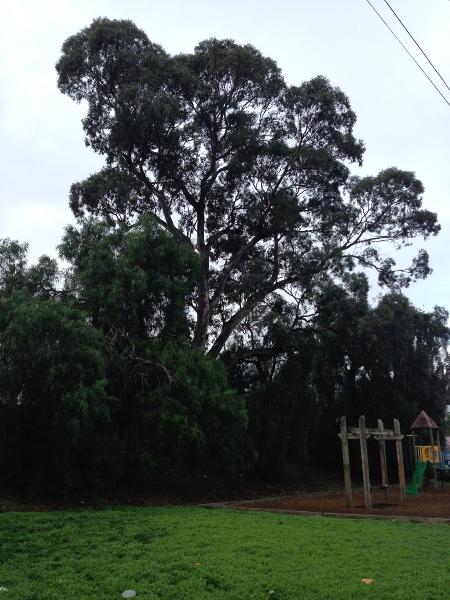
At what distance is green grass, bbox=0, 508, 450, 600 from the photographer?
6.08 metres

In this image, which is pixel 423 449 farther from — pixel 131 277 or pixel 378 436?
pixel 131 277

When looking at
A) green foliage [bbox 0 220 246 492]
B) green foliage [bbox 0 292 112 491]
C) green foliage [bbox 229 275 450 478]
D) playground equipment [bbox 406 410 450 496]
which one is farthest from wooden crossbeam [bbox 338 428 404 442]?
green foliage [bbox 229 275 450 478]

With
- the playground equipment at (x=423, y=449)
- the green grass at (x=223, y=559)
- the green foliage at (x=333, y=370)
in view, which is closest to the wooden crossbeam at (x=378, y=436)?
the green grass at (x=223, y=559)

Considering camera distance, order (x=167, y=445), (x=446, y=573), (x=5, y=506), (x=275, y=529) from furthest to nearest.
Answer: (x=167, y=445)
(x=5, y=506)
(x=275, y=529)
(x=446, y=573)

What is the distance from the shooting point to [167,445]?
16.1 meters

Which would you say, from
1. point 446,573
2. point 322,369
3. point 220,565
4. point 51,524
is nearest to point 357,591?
point 446,573

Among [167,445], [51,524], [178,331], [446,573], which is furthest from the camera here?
[178,331]

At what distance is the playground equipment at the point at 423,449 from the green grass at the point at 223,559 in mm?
9728

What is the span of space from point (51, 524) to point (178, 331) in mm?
8161

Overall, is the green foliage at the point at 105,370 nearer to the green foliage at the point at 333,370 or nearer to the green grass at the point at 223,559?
the green grass at the point at 223,559

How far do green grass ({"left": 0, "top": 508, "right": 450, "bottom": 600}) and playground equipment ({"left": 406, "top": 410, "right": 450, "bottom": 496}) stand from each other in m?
9.73

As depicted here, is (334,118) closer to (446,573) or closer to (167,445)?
(167,445)

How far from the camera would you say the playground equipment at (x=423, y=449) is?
65.1 feet

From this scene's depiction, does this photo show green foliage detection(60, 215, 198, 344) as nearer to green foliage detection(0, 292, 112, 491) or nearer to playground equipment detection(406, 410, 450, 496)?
green foliage detection(0, 292, 112, 491)
